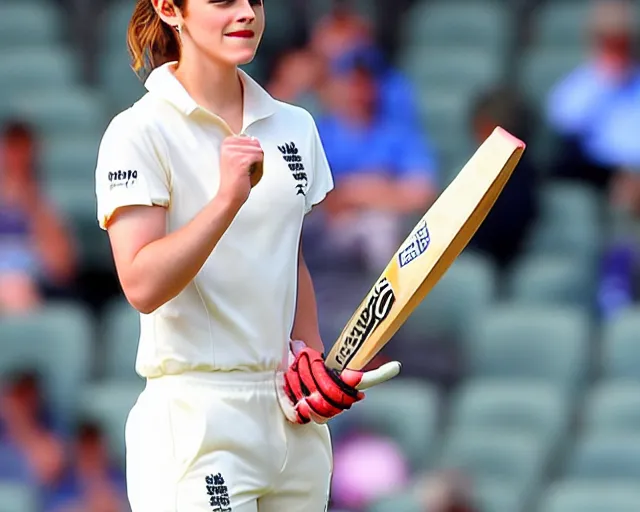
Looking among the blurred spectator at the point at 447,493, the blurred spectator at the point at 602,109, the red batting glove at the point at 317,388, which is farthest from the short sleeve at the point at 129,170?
the blurred spectator at the point at 602,109

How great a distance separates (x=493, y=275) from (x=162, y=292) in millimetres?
4779

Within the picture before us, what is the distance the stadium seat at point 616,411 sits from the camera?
22.6 ft

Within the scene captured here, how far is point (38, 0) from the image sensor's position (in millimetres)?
10188

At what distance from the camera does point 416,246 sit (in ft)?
11.3

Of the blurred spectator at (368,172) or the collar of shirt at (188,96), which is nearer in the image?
the collar of shirt at (188,96)

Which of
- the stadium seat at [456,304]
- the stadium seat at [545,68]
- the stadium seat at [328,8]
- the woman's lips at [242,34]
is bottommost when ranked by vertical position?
the stadium seat at [456,304]

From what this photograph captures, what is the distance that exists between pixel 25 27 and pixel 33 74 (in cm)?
45

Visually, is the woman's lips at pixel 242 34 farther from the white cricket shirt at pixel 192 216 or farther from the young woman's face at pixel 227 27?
the white cricket shirt at pixel 192 216

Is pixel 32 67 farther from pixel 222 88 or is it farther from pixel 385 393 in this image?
pixel 222 88

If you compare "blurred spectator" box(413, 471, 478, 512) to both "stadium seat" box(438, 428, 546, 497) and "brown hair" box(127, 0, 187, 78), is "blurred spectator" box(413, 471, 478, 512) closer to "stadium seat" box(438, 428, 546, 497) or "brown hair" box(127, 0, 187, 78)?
"stadium seat" box(438, 428, 546, 497)

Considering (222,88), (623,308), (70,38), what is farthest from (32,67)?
(222,88)

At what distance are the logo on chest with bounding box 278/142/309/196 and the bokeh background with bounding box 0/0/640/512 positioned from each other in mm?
3156

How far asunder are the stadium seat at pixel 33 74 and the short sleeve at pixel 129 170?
246 inches

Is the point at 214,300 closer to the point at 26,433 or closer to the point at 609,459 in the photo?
the point at 609,459
